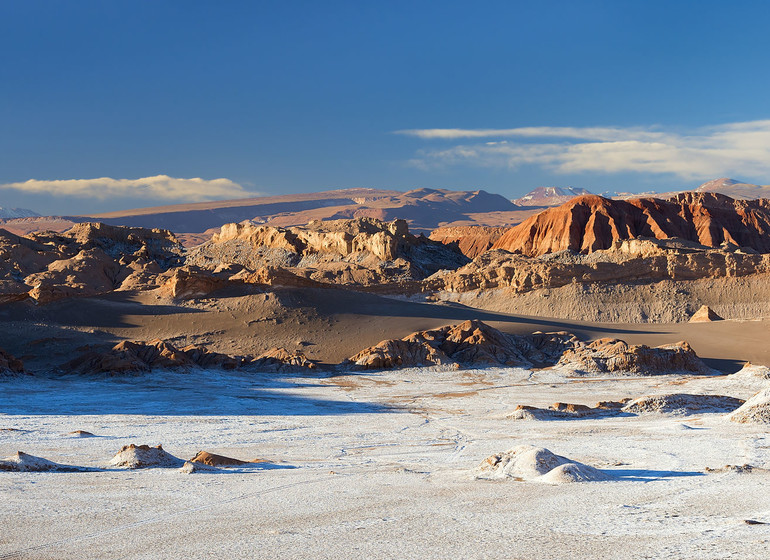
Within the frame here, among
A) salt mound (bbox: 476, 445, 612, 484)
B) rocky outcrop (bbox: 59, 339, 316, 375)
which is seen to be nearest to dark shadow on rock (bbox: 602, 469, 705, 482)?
salt mound (bbox: 476, 445, 612, 484)

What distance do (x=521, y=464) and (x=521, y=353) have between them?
25.9 m

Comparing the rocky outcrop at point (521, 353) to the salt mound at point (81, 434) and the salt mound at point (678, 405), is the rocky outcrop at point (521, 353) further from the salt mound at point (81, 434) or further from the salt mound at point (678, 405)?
the salt mound at point (81, 434)

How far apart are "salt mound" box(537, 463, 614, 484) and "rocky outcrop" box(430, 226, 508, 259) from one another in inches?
4344

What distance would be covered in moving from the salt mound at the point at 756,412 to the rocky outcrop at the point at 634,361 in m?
14.8

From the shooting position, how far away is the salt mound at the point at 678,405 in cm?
1956

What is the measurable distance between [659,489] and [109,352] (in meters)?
26.0

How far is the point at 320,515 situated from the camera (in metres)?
8.20

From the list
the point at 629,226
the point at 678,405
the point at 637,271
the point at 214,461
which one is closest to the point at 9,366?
the point at 214,461

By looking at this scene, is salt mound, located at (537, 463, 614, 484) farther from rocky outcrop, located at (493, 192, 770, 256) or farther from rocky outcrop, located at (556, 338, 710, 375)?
rocky outcrop, located at (493, 192, 770, 256)

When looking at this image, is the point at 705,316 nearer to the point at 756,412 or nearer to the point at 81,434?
the point at 756,412

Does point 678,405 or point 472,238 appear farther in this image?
point 472,238

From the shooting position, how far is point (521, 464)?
10.4 metres

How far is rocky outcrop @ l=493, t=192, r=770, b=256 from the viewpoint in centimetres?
10162

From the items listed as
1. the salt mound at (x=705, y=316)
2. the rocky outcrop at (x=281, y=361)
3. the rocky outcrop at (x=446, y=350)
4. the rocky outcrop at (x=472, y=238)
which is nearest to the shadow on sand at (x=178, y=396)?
the rocky outcrop at (x=281, y=361)
